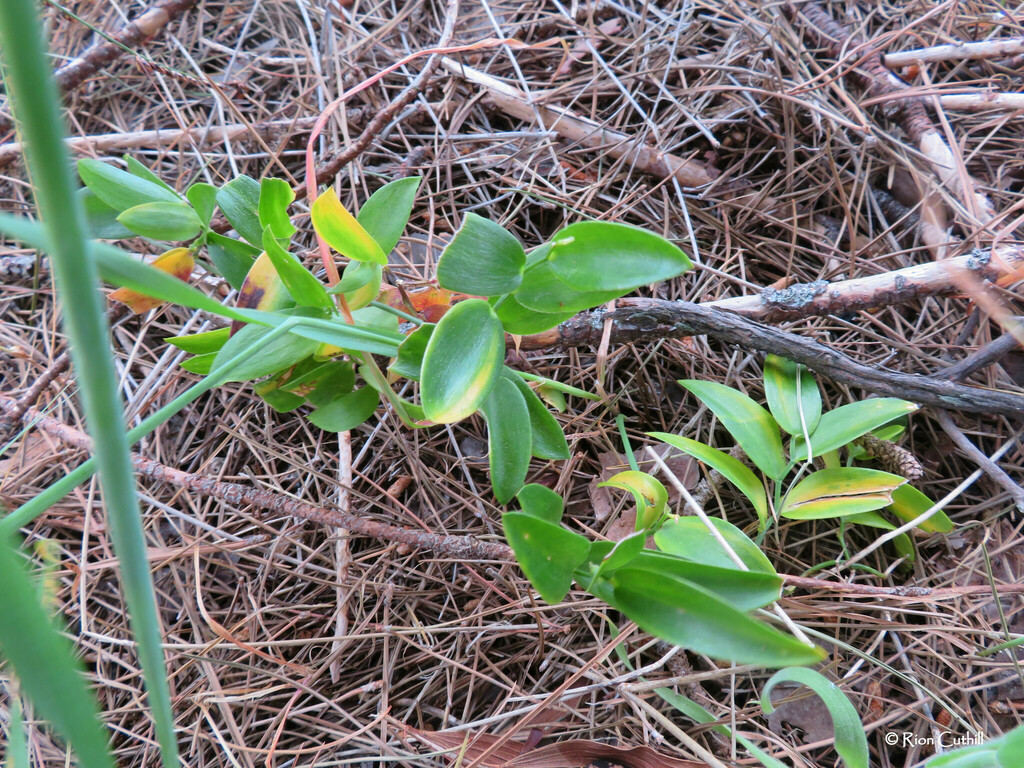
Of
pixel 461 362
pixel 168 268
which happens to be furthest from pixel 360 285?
pixel 168 268

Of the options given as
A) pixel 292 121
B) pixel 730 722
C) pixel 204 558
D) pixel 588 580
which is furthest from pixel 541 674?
pixel 292 121

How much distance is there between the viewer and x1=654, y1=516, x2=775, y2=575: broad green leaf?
2.10ft

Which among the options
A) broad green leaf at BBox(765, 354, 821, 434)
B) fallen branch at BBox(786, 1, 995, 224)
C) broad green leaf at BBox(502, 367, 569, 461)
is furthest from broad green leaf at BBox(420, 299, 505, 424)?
fallen branch at BBox(786, 1, 995, 224)

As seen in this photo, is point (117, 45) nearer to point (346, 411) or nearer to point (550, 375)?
point (346, 411)

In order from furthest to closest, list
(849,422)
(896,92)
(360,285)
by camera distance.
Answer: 1. (896,92)
2. (849,422)
3. (360,285)

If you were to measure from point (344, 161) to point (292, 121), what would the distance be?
0.76 feet

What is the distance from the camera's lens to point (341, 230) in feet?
1.93

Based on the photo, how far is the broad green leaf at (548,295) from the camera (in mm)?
569

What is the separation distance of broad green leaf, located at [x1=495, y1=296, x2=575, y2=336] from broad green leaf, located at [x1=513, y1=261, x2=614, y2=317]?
0.06 ft

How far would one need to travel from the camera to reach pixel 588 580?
1.59 ft

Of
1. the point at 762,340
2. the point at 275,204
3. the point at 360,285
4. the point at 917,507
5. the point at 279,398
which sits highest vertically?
the point at 275,204

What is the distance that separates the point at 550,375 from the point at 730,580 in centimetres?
50

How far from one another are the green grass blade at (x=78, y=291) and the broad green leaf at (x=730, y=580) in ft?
1.10

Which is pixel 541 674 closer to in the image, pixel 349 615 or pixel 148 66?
pixel 349 615
